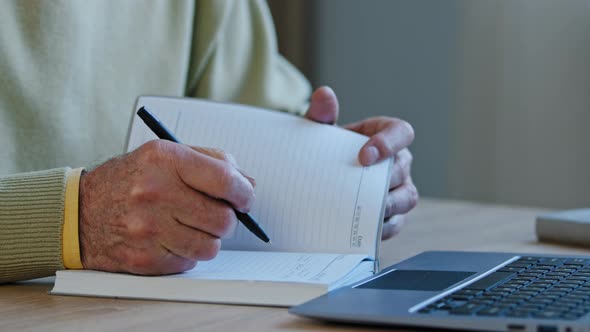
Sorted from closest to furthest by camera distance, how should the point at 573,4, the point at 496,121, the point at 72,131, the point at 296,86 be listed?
the point at 72,131
the point at 296,86
the point at 573,4
the point at 496,121

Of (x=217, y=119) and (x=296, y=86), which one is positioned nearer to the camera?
(x=217, y=119)

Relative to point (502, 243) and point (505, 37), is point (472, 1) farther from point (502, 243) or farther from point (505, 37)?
point (502, 243)

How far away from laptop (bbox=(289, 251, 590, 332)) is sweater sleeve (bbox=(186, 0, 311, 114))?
0.77 meters

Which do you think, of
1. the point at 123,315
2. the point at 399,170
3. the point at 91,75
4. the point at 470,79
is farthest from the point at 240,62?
the point at 470,79

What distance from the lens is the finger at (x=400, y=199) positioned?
40.0 inches

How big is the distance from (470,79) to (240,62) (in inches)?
44.1

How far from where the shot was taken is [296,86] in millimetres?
1603

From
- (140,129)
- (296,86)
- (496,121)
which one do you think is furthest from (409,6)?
(140,129)

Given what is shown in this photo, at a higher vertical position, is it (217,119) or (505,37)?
(505,37)

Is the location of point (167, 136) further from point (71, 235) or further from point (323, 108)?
point (323, 108)

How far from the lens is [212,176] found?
27.1 inches

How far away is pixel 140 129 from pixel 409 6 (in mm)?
1828

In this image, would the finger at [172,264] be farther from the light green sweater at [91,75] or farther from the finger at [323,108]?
the finger at [323,108]

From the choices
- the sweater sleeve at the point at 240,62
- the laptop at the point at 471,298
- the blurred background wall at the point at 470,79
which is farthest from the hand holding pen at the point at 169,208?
the blurred background wall at the point at 470,79
